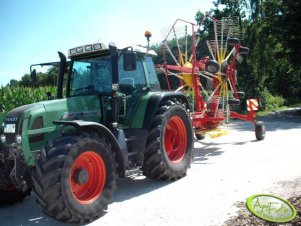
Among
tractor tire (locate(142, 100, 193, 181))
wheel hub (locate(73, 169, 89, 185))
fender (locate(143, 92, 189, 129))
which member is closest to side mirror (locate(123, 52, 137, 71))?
fender (locate(143, 92, 189, 129))

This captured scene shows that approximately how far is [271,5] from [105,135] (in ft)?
59.6

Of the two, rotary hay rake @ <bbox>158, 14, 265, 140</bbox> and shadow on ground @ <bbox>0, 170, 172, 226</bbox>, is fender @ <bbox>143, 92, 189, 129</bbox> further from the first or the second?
rotary hay rake @ <bbox>158, 14, 265, 140</bbox>

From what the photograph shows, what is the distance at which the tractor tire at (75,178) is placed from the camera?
3844 millimetres

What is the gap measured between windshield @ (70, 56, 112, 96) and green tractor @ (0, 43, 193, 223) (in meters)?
0.02

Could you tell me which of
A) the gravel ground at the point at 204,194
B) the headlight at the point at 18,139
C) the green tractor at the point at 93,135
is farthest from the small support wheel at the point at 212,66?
the headlight at the point at 18,139

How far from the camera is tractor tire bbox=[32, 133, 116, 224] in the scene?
3.84m

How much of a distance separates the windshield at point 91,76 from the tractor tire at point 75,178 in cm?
108

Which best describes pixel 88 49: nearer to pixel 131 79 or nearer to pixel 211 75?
pixel 131 79

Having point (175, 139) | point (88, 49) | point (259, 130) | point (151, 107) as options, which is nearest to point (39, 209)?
point (151, 107)

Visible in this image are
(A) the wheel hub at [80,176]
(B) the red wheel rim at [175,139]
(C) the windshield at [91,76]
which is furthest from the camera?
(B) the red wheel rim at [175,139]

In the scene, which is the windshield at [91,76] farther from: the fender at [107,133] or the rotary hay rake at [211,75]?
the rotary hay rake at [211,75]

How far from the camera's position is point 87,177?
174 inches

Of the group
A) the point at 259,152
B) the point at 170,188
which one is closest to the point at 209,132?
the point at 259,152

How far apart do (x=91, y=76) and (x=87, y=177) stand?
180cm
